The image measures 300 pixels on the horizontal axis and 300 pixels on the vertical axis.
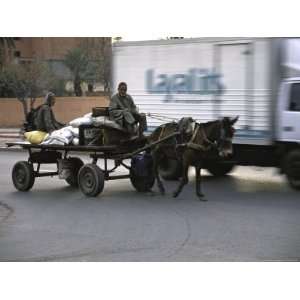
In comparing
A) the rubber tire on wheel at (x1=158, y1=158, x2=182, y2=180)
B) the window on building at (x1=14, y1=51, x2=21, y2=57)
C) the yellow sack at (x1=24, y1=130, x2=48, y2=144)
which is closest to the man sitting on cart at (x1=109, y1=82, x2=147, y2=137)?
the yellow sack at (x1=24, y1=130, x2=48, y2=144)

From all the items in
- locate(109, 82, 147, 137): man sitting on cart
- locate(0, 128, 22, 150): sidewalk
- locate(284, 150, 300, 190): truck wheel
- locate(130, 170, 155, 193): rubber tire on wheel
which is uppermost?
locate(109, 82, 147, 137): man sitting on cart

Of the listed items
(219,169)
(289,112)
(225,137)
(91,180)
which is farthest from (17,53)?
(225,137)

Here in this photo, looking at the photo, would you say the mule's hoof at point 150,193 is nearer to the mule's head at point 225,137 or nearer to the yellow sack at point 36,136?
the mule's head at point 225,137

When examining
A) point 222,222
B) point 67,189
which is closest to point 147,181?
point 67,189

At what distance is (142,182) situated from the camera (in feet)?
40.8

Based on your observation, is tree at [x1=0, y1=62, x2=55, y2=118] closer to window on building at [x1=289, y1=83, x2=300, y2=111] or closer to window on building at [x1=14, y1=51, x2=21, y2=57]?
window on building at [x1=14, y1=51, x2=21, y2=57]

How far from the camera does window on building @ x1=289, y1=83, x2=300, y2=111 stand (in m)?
12.2

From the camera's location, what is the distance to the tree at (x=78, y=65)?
31.8 meters

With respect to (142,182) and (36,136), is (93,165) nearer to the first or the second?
(142,182)

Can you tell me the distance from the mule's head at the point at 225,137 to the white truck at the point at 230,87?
5.32 feet

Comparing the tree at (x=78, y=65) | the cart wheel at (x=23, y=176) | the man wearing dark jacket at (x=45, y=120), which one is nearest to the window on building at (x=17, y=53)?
the tree at (x=78, y=65)

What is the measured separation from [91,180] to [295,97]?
4.01 meters

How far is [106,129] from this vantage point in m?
12.0

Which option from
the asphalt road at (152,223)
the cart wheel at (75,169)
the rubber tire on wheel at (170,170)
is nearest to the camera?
the asphalt road at (152,223)
